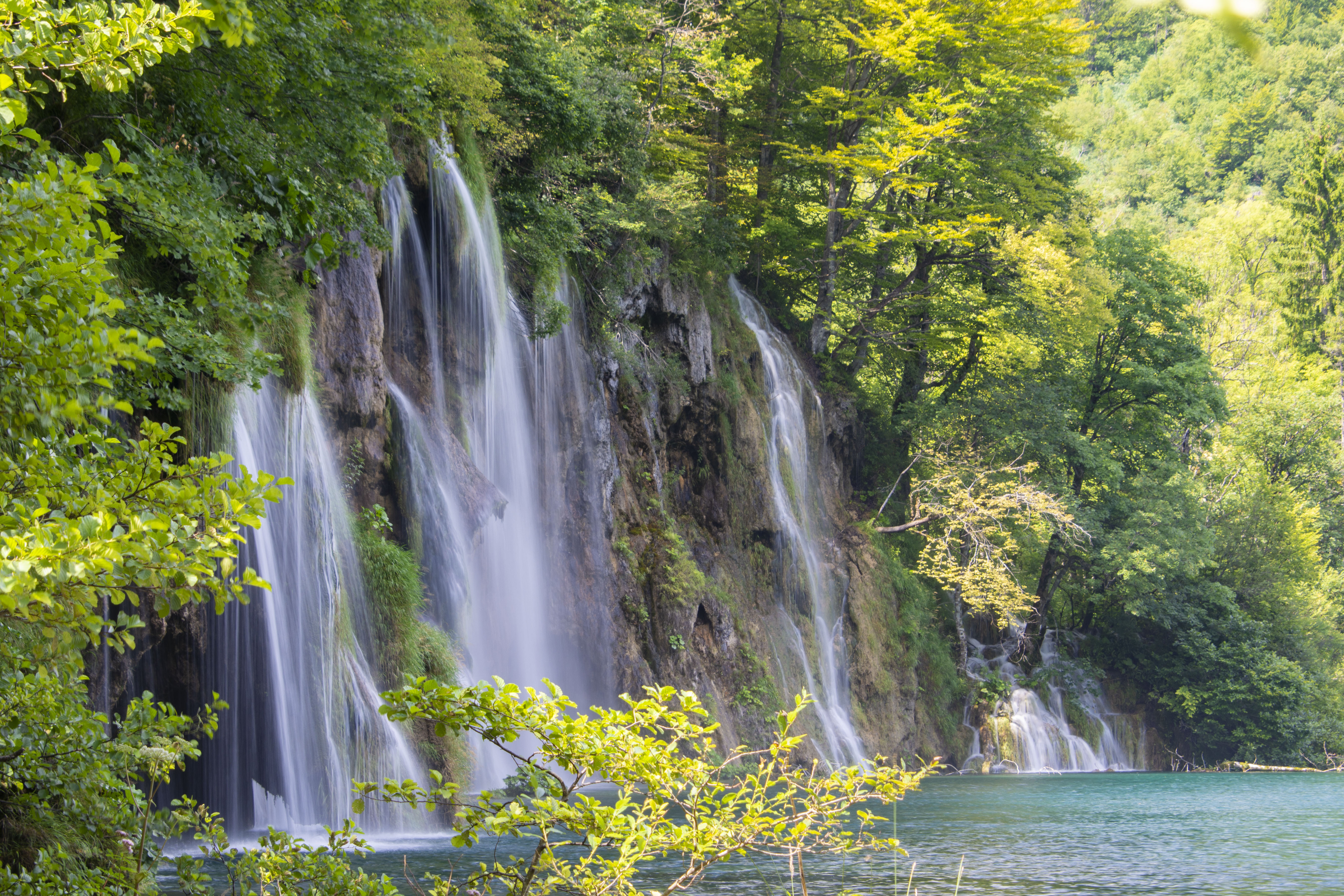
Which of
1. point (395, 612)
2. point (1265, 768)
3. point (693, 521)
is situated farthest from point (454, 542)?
point (1265, 768)

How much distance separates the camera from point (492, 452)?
14.2 metres

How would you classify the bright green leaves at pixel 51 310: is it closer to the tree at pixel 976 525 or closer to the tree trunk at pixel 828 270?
the tree trunk at pixel 828 270

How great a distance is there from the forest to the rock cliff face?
1.58ft

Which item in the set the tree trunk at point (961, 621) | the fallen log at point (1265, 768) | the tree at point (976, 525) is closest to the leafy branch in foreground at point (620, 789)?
the tree at point (976, 525)

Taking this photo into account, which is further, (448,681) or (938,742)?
(938,742)

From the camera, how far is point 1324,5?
3076 mm

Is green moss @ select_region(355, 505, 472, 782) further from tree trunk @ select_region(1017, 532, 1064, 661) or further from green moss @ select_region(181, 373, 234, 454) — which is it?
tree trunk @ select_region(1017, 532, 1064, 661)

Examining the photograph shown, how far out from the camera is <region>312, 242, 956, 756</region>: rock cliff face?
12922 millimetres

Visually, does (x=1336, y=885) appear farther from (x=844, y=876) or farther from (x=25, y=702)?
(x=25, y=702)

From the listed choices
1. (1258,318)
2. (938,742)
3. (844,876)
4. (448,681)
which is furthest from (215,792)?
(1258,318)

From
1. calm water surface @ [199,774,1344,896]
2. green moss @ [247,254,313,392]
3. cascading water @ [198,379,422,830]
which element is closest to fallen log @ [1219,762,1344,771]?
calm water surface @ [199,774,1344,896]

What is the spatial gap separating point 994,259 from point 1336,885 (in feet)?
Answer: 59.0

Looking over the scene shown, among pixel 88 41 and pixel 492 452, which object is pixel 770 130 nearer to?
pixel 492 452

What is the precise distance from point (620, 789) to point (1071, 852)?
8346 millimetres
